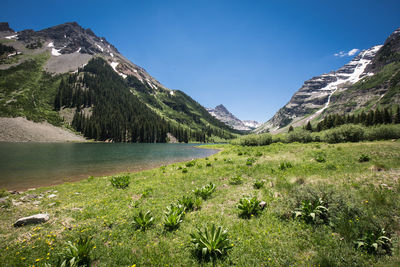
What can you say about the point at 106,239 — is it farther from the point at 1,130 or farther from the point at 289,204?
the point at 1,130

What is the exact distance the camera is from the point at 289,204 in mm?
7859

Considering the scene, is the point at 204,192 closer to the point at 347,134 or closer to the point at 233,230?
the point at 233,230

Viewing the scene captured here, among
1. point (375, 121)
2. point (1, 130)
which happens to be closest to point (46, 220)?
point (1, 130)

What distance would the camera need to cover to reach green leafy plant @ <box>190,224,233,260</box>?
17.6 feet

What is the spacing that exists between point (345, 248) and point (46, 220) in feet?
46.0

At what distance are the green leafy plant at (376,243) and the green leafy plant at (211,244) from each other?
4454mm

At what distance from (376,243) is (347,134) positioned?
45544 millimetres

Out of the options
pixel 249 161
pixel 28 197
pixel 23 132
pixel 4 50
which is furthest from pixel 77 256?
pixel 4 50

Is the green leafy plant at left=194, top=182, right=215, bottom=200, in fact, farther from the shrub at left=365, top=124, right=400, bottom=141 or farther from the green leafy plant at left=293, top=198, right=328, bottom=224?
the shrub at left=365, top=124, right=400, bottom=141

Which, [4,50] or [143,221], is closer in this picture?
[143,221]

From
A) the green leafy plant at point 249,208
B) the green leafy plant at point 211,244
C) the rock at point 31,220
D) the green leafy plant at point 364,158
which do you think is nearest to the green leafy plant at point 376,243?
the green leafy plant at point 249,208

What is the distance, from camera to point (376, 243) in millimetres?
4730

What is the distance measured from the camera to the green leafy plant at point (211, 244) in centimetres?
536

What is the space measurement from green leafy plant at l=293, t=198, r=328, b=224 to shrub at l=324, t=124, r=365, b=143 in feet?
142
